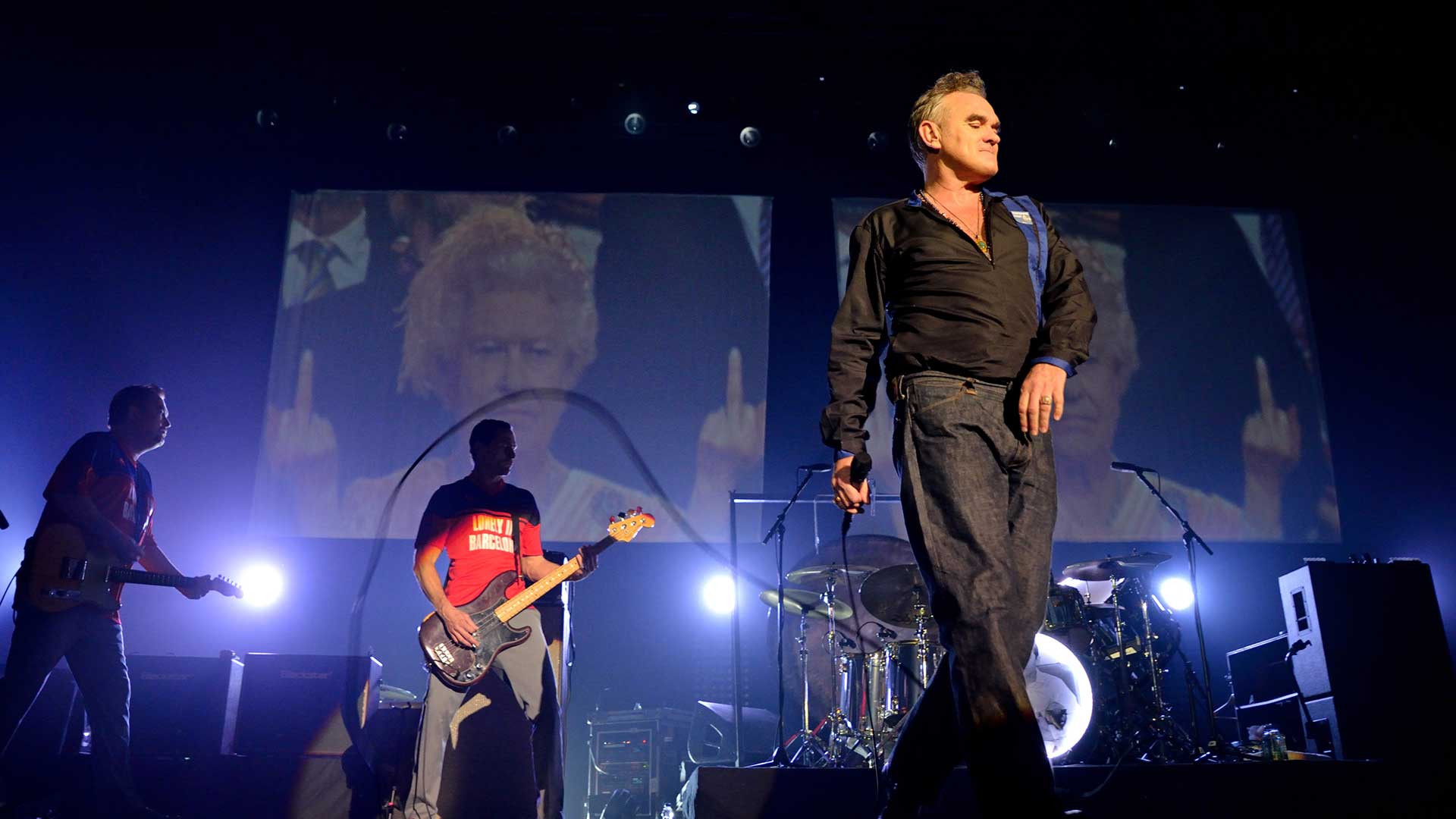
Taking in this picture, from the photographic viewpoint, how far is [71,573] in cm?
446

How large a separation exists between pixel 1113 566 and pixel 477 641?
3559 millimetres

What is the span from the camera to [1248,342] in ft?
22.8

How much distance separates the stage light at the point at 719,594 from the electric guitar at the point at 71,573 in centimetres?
337

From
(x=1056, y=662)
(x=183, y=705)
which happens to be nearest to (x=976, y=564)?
(x=1056, y=662)

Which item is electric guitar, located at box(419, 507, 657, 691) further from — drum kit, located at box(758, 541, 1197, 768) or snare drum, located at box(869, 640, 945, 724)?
snare drum, located at box(869, 640, 945, 724)

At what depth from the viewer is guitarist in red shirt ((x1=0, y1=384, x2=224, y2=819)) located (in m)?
4.27

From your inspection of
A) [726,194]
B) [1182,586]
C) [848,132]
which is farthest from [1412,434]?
[726,194]

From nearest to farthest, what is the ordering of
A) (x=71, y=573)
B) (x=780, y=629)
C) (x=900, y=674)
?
(x=71, y=573) → (x=900, y=674) → (x=780, y=629)

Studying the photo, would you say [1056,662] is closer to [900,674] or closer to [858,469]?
[900,674]

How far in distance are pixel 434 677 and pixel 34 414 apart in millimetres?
3892

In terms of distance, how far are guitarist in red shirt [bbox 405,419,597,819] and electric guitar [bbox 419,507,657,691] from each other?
0.03 metres

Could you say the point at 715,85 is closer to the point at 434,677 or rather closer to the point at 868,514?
the point at 868,514

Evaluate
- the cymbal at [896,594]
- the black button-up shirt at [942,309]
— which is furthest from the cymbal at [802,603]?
the black button-up shirt at [942,309]

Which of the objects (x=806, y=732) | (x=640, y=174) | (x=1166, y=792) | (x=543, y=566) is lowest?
(x=1166, y=792)
